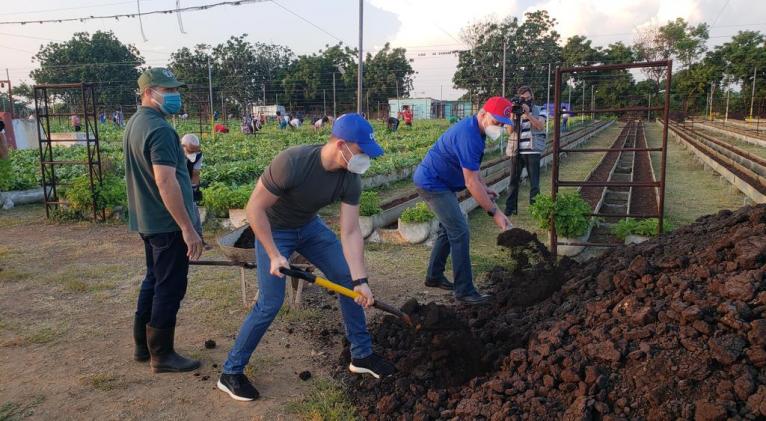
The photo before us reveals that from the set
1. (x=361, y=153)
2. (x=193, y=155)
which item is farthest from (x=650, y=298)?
(x=193, y=155)

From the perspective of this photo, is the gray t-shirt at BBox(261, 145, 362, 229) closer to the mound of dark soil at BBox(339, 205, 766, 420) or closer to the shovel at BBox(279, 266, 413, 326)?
the shovel at BBox(279, 266, 413, 326)

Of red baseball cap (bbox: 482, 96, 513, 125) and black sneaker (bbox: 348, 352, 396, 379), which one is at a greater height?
Result: red baseball cap (bbox: 482, 96, 513, 125)

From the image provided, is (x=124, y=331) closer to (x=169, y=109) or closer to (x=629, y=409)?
(x=169, y=109)

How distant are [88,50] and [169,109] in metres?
79.4

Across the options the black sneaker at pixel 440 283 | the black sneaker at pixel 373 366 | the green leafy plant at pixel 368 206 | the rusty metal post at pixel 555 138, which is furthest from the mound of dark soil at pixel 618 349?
the green leafy plant at pixel 368 206

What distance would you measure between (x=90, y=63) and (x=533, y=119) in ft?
244

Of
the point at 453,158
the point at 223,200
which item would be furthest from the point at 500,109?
the point at 223,200

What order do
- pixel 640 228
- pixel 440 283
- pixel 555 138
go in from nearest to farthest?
1. pixel 440 283
2. pixel 555 138
3. pixel 640 228

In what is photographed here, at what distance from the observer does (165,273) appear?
3.61 m

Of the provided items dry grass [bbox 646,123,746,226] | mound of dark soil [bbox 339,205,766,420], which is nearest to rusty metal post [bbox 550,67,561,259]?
mound of dark soil [bbox 339,205,766,420]

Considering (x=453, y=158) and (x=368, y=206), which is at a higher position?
(x=453, y=158)

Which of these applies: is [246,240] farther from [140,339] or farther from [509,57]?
[509,57]

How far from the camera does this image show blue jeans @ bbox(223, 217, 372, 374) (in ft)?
10.7

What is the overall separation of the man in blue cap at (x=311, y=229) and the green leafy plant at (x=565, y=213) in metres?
3.46
